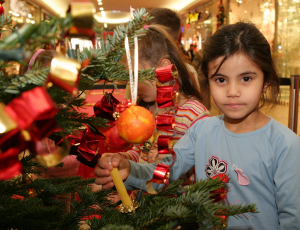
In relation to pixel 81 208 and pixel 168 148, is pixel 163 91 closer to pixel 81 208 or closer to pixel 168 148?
Result: pixel 168 148

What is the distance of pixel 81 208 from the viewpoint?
1.93ft

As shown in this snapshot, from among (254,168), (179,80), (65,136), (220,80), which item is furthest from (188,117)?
(65,136)

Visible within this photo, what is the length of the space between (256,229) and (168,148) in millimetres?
544

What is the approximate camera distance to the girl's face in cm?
92

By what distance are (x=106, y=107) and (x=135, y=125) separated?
0.14 metres

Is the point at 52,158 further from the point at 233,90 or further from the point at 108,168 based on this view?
the point at 233,90

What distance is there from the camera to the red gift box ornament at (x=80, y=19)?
1.05ft

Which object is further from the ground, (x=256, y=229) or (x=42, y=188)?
(x=42, y=188)

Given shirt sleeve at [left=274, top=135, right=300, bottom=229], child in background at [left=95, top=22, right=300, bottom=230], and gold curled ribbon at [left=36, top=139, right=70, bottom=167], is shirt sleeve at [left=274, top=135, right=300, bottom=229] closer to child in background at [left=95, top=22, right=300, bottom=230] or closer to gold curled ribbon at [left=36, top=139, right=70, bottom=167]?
child in background at [left=95, top=22, right=300, bottom=230]

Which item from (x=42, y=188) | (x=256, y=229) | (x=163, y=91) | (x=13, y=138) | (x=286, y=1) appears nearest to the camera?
(x=13, y=138)

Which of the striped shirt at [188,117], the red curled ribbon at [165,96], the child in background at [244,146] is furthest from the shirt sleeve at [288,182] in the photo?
the red curled ribbon at [165,96]

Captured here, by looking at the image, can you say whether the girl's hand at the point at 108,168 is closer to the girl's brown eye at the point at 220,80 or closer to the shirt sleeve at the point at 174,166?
the shirt sleeve at the point at 174,166

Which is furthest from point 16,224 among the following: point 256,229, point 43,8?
point 43,8

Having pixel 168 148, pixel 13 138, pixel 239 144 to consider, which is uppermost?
pixel 13 138
